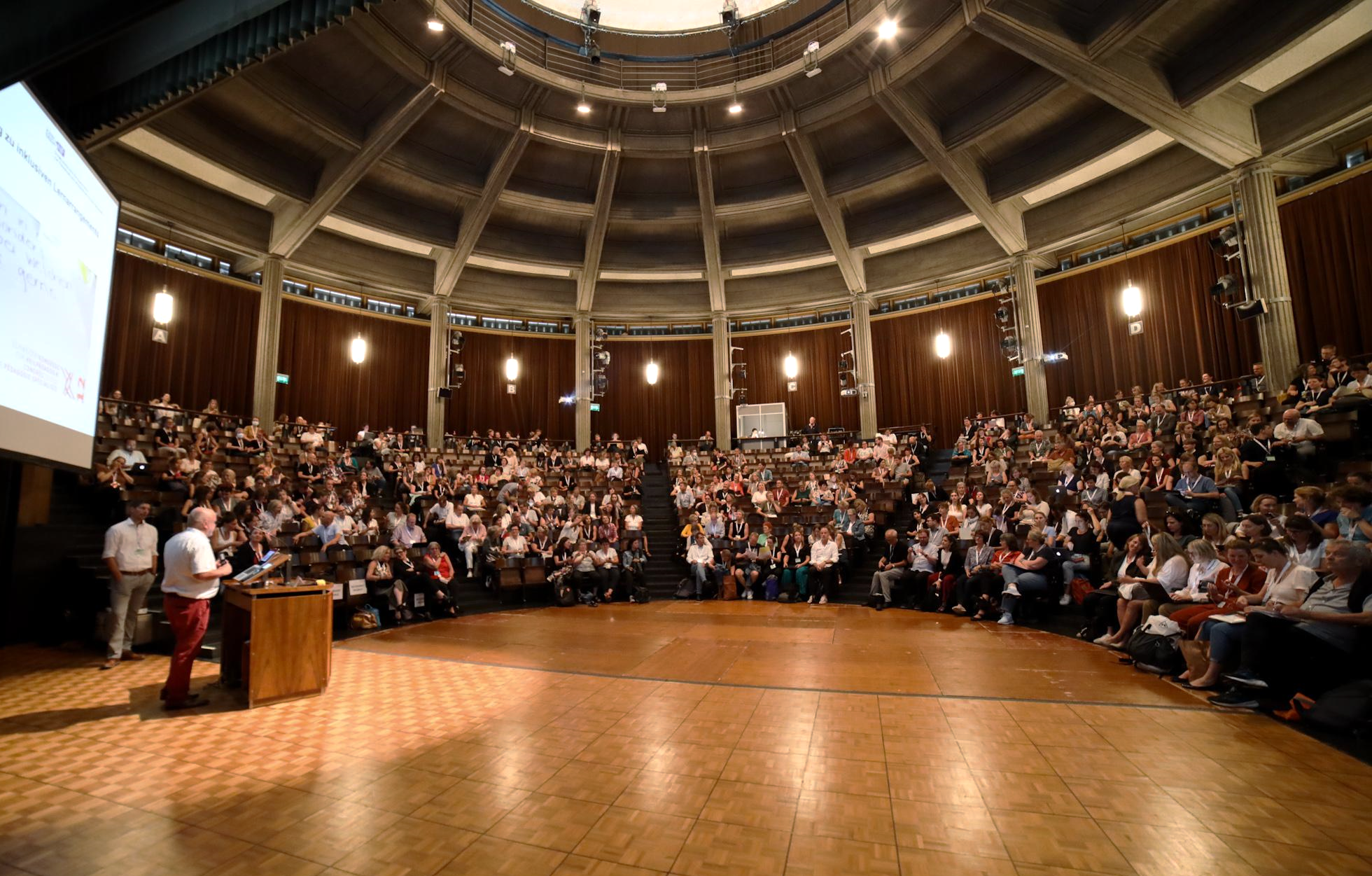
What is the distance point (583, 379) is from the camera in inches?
653

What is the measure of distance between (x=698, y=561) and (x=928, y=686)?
5.59 m

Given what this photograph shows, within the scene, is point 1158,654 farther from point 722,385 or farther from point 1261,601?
point 722,385

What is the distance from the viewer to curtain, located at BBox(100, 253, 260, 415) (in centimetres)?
1132

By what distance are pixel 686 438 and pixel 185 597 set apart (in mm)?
13857

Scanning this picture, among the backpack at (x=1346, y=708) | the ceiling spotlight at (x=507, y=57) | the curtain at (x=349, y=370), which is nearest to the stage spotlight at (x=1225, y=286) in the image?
the backpack at (x=1346, y=708)

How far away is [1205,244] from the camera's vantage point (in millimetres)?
11547

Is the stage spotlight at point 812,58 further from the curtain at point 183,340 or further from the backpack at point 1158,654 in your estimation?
the curtain at point 183,340

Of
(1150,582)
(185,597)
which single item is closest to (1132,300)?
(1150,582)

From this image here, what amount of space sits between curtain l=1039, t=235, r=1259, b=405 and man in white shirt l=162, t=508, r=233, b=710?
14.3 meters

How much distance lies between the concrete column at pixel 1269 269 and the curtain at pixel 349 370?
16142mm

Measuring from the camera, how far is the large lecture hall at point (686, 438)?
252 centimetres

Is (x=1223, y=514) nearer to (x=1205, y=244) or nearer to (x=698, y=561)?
(x=698, y=561)

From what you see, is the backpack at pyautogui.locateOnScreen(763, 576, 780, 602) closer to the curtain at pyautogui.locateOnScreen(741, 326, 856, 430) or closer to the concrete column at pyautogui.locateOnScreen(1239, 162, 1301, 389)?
the curtain at pyautogui.locateOnScreen(741, 326, 856, 430)

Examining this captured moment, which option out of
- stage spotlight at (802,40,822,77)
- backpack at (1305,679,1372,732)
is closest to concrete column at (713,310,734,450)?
stage spotlight at (802,40,822,77)
